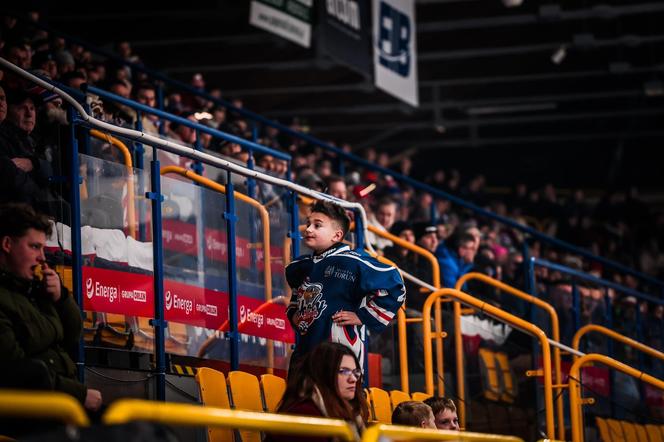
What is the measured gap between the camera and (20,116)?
6199 mm

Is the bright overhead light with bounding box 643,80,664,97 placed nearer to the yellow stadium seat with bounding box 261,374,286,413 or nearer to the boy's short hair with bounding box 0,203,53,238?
the yellow stadium seat with bounding box 261,374,286,413

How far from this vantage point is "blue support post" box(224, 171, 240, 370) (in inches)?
271

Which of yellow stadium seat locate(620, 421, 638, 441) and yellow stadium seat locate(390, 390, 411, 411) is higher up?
yellow stadium seat locate(390, 390, 411, 411)

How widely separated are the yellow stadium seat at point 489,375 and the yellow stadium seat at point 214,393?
3.87 meters

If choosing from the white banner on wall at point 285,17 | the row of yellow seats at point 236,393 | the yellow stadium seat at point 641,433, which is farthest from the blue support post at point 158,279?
the white banner on wall at point 285,17

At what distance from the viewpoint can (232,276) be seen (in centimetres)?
696

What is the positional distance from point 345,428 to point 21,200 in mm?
2470

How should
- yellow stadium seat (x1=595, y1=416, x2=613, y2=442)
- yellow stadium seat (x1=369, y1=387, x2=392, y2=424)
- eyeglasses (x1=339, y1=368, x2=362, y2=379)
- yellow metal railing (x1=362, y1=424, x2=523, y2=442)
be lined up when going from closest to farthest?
yellow metal railing (x1=362, y1=424, x2=523, y2=442)
eyeglasses (x1=339, y1=368, x2=362, y2=379)
yellow stadium seat (x1=369, y1=387, x2=392, y2=424)
yellow stadium seat (x1=595, y1=416, x2=613, y2=442)

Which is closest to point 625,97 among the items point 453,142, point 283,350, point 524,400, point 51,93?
point 453,142

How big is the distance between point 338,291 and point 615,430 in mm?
3604

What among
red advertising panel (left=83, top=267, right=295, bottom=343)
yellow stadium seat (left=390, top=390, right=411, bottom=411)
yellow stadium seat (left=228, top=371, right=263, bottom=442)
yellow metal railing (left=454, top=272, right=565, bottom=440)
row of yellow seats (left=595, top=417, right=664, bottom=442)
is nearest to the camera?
red advertising panel (left=83, top=267, right=295, bottom=343)

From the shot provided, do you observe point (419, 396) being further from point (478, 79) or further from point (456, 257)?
point (478, 79)

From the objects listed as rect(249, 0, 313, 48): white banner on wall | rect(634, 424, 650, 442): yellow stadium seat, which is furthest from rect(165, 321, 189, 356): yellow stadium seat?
rect(249, 0, 313, 48): white banner on wall

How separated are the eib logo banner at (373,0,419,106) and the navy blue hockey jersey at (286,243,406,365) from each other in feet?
22.1
